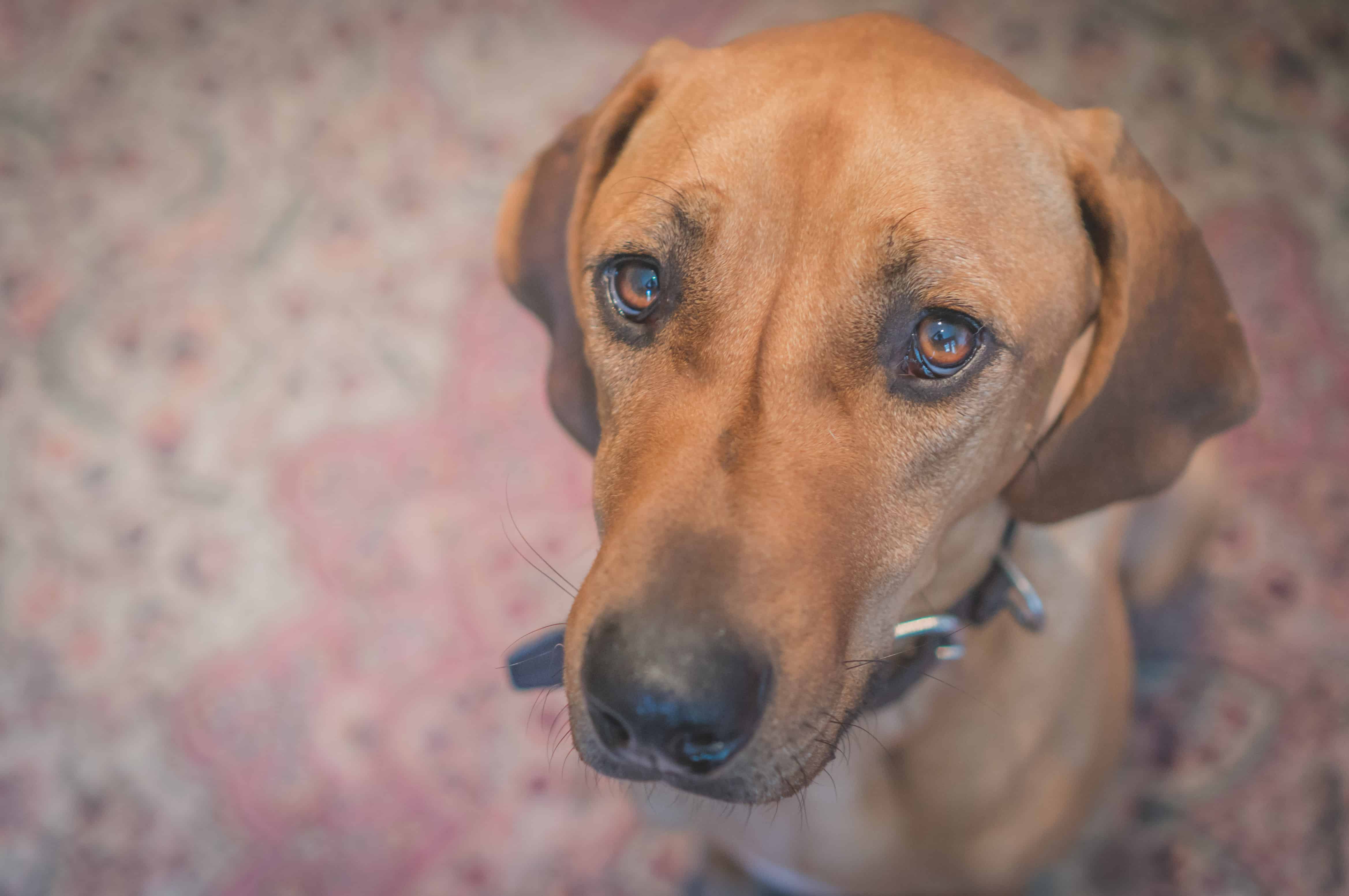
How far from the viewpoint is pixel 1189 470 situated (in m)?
2.57

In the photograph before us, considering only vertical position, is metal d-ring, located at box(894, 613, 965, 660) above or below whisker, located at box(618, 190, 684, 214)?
below

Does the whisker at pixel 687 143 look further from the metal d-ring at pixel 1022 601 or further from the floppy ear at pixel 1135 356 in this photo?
the metal d-ring at pixel 1022 601

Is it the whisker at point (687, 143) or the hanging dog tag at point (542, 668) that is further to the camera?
the hanging dog tag at point (542, 668)

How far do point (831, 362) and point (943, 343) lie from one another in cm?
17

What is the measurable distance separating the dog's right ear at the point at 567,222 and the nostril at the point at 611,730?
27.0 inches

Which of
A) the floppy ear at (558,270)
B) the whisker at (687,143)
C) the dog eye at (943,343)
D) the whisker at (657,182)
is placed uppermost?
the whisker at (687,143)

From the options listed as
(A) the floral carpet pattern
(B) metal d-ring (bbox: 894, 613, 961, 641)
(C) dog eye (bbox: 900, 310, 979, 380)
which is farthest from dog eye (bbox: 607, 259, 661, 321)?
(A) the floral carpet pattern

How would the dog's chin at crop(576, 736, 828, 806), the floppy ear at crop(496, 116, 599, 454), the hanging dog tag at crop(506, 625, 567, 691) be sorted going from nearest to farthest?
the dog's chin at crop(576, 736, 828, 806)
the hanging dog tag at crop(506, 625, 567, 691)
the floppy ear at crop(496, 116, 599, 454)

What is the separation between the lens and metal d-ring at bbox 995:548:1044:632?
6.10ft

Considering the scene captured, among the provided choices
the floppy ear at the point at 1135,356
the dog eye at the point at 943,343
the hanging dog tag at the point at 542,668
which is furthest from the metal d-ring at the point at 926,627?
the hanging dog tag at the point at 542,668

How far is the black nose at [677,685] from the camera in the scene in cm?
122

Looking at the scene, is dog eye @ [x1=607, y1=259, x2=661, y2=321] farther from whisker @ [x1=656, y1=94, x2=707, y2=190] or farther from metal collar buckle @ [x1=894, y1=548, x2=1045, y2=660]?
metal collar buckle @ [x1=894, y1=548, x2=1045, y2=660]

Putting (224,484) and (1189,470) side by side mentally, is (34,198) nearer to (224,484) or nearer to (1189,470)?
(224,484)

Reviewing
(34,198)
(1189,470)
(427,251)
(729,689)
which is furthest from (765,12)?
(729,689)
